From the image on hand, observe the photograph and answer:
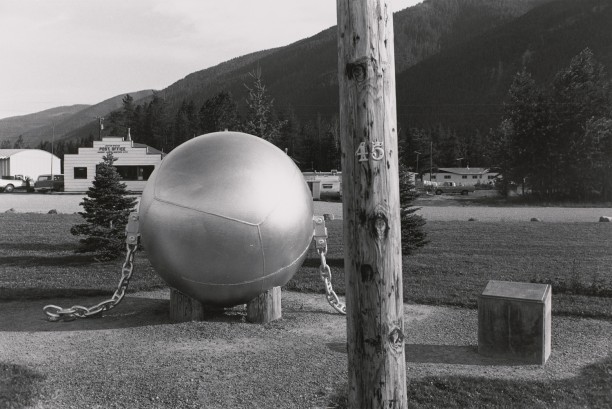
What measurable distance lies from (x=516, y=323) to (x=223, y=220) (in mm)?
3806

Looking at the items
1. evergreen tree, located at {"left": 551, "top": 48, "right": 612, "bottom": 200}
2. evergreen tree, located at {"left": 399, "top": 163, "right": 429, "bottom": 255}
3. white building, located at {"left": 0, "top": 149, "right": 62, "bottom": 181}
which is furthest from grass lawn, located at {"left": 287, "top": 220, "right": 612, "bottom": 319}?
white building, located at {"left": 0, "top": 149, "right": 62, "bottom": 181}

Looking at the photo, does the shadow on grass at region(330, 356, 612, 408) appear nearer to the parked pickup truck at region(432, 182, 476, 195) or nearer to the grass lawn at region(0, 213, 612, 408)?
the grass lawn at region(0, 213, 612, 408)

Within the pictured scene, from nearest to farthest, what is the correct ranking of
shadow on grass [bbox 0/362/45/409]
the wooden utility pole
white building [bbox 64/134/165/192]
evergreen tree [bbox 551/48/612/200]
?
the wooden utility pole → shadow on grass [bbox 0/362/45/409] → evergreen tree [bbox 551/48/612/200] → white building [bbox 64/134/165/192]

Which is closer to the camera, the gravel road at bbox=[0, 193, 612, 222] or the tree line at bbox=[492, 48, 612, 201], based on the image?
the gravel road at bbox=[0, 193, 612, 222]

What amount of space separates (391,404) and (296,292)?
23.3 ft

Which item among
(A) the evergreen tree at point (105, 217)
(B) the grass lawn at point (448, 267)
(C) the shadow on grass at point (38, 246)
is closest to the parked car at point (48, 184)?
(B) the grass lawn at point (448, 267)

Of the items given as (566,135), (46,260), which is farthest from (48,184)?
(566,135)

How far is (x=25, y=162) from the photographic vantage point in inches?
3260

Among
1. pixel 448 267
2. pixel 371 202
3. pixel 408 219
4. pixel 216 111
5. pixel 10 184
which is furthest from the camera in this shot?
pixel 216 111

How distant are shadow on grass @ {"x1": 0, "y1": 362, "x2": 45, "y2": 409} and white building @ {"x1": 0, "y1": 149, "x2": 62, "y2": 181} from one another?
254ft

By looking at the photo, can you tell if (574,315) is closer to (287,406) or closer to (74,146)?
(287,406)

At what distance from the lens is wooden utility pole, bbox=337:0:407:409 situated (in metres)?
3.80

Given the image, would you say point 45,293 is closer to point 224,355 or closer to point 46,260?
point 46,260

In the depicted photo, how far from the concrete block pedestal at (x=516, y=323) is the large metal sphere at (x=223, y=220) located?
2.70 meters
